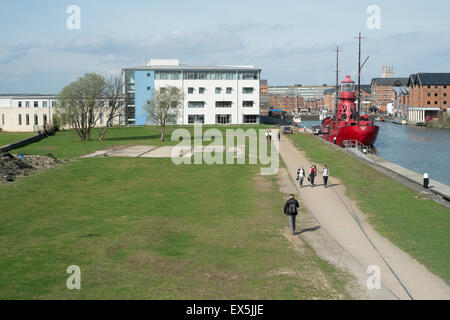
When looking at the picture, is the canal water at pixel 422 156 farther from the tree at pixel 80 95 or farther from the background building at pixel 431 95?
the background building at pixel 431 95

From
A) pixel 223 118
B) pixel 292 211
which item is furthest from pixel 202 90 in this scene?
pixel 292 211

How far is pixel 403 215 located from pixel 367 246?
680 centimetres

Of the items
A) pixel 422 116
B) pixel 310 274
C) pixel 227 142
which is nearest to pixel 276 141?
pixel 227 142

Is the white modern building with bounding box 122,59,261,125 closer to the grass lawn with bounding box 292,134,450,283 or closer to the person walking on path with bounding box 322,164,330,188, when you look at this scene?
the grass lawn with bounding box 292,134,450,283

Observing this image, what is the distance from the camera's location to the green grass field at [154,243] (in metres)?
14.5

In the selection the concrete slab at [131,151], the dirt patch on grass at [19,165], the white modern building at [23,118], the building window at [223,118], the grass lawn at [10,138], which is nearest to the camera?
the dirt patch on grass at [19,165]

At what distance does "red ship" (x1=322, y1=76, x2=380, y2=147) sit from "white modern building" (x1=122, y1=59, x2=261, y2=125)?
91.5ft

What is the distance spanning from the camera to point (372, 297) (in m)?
13.7

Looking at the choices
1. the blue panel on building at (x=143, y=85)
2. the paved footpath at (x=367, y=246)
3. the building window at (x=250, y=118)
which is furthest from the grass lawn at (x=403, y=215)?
the blue panel on building at (x=143, y=85)

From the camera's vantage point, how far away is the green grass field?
14547 mm

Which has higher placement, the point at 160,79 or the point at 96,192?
the point at 160,79

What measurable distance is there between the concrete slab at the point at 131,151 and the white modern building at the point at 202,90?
166 feet

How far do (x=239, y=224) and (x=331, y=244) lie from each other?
5.12 m
